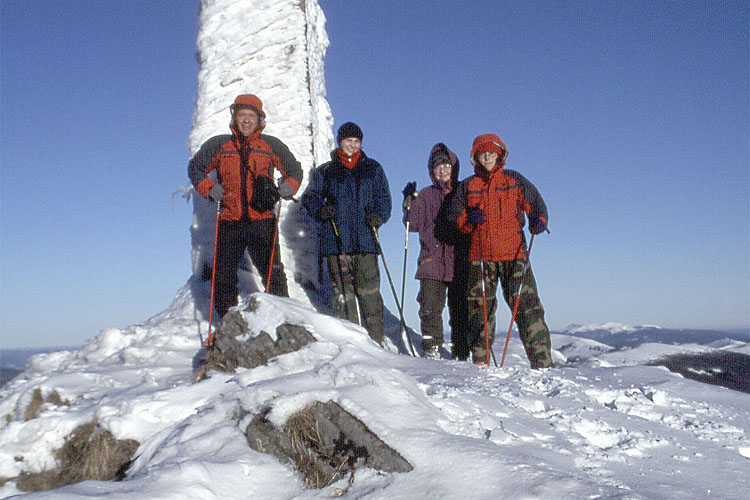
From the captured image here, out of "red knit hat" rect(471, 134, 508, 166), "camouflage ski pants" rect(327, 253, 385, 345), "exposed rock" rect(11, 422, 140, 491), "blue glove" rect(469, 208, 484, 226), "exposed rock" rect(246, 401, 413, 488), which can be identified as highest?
"red knit hat" rect(471, 134, 508, 166)

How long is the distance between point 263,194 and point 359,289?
1.35 meters

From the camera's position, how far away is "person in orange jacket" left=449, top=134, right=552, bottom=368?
4.72 metres

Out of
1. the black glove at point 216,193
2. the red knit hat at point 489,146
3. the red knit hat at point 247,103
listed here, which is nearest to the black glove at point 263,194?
the black glove at point 216,193

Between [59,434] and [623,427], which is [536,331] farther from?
[59,434]

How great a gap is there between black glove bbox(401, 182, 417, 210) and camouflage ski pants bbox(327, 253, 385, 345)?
831 millimetres

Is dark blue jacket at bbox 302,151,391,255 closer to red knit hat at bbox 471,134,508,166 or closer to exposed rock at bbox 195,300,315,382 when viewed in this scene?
red knit hat at bbox 471,134,508,166

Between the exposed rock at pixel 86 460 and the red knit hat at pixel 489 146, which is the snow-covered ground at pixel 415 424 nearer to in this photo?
the exposed rock at pixel 86 460

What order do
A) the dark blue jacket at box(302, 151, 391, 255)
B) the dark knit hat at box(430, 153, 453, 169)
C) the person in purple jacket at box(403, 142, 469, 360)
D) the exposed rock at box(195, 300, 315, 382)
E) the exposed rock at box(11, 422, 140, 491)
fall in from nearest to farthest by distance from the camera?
1. the exposed rock at box(11, 422, 140, 491)
2. the exposed rock at box(195, 300, 315, 382)
3. the dark blue jacket at box(302, 151, 391, 255)
4. the person in purple jacket at box(403, 142, 469, 360)
5. the dark knit hat at box(430, 153, 453, 169)

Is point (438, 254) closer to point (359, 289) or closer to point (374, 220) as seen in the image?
point (374, 220)

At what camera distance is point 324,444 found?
2.61 meters

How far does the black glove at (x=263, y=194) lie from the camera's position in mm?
4973

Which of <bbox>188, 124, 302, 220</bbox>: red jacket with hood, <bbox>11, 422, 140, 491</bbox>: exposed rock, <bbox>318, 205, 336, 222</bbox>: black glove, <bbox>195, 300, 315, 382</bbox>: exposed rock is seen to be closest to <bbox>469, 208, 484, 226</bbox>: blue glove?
<bbox>318, 205, 336, 222</bbox>: black glove

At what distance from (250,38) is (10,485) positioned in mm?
5693

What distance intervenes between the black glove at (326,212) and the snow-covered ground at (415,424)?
1315mm
